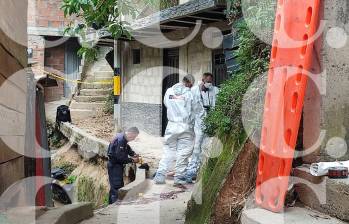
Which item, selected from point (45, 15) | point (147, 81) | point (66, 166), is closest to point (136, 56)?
point (147, 81)

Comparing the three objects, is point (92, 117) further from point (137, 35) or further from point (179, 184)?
point (179, 184)

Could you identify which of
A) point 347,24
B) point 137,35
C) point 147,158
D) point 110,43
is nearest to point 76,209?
point 347,24

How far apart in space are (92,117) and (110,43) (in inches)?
120

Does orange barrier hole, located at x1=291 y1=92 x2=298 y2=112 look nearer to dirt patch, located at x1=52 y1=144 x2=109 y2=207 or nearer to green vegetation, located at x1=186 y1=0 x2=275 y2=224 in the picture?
green vegetation, located at x1=186 y1=0 x2=275 y2=224

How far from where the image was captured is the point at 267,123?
3.58 metres

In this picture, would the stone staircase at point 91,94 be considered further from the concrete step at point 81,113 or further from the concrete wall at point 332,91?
the concrete wall at point 332,91

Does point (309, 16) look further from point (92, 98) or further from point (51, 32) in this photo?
point (51, 32)

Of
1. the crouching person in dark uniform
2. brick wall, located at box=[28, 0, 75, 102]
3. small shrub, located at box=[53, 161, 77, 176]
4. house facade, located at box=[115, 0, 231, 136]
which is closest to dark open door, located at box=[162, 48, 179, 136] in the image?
house facade, located at box=[115, 0, 231, 136]

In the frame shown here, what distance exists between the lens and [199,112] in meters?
8.47

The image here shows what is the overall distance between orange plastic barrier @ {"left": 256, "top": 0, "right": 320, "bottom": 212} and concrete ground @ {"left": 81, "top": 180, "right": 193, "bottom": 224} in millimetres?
3134

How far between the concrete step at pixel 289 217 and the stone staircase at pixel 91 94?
Answer: 49.4 feet

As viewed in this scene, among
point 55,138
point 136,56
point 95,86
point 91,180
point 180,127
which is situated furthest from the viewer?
point 95,86

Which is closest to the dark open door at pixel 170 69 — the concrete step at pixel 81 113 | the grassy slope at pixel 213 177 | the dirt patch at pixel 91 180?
the dirt patch at pixel 91 180

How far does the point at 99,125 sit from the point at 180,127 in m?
9.61
